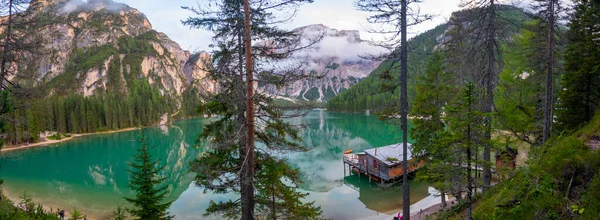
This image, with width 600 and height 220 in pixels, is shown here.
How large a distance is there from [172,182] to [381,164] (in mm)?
23515

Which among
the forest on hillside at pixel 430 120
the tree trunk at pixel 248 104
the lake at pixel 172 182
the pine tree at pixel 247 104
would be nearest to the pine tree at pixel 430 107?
the forest on hillside at pixel 430 120

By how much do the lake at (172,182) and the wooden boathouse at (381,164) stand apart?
1154 millimetres

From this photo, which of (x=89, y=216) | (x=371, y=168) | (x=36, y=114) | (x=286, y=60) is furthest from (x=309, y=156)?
(x=36, y=114)

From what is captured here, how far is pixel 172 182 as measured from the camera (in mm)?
34312

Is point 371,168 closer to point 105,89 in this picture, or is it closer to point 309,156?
point 309,156

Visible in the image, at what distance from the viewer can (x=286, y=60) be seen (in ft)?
26.3

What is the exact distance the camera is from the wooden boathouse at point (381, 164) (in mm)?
28844

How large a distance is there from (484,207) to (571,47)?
890 centimetres

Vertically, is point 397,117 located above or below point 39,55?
below

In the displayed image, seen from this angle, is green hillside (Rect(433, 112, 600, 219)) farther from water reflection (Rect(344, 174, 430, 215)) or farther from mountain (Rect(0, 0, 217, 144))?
water reflection (Rect(344, 174, 430, 215))

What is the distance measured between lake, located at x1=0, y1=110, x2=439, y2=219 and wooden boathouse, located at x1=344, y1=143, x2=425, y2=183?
115 centimetres

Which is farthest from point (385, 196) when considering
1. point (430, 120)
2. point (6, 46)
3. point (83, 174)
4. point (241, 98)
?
point (83, 174)

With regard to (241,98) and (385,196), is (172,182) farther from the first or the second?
(241,98)

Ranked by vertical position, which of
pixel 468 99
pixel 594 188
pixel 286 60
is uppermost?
pixel 286 60
